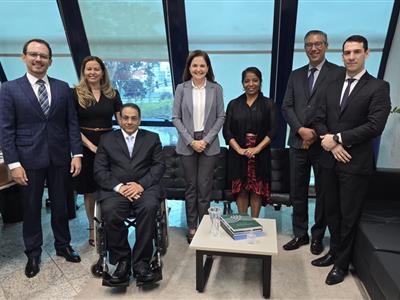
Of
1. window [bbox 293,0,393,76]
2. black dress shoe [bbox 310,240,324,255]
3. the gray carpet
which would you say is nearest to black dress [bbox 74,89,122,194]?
the gray carpet

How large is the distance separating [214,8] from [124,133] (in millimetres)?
1956

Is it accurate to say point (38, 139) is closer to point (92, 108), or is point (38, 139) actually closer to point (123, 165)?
point (92, 108)

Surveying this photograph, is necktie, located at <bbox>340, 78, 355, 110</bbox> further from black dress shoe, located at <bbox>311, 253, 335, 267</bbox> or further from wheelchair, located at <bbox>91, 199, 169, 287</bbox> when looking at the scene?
wheelchair, located at <bbox>91, 199, 169, 287</bbox>

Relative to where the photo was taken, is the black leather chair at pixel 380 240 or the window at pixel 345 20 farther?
the window at pixel 345 20

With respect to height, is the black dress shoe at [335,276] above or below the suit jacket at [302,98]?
below

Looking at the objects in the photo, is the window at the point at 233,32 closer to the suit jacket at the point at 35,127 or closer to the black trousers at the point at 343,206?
the suit jacket at the point at 35,127

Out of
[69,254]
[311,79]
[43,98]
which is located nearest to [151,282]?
[69,254]

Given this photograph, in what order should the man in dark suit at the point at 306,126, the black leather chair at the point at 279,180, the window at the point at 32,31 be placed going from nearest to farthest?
the man in dark suit at the point at 306,126
the black leather chair at the point at 279,180
the window at the point at 32,31

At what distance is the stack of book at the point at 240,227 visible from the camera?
2.51 meters

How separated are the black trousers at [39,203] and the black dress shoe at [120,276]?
2.31ft

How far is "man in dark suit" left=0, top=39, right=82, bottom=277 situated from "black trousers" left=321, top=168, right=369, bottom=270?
194 centimetres

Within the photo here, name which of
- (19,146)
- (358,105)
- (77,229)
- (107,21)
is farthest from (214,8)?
(77,229)

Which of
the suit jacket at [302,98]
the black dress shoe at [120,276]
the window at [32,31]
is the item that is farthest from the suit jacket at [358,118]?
the window at [32,31]

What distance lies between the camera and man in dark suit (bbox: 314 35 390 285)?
238cm
